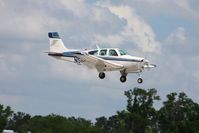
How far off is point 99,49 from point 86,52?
1418 mm

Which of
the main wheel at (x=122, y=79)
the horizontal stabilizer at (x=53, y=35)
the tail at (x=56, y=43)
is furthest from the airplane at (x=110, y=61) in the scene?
the horizontal stabilizer at (x=53, y=35)

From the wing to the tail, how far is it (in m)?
5.16

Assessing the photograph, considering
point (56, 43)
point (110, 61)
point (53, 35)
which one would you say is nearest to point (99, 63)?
point (110, 61)

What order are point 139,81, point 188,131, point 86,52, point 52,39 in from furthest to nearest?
point 188,131, point 52,39, point 86,52, point 139,81

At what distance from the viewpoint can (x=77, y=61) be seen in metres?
95.1

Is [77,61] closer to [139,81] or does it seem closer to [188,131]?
[139,81]

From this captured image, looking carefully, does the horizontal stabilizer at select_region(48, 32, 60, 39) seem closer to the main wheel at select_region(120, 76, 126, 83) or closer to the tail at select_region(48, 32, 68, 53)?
the tail at select_region(48, 32, 68, 53)

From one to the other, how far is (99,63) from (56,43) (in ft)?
30.7

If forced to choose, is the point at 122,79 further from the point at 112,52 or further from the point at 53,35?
the point at 53,35

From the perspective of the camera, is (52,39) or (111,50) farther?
(52,39)

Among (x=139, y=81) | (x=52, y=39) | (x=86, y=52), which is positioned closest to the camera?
(x=139, y=81)

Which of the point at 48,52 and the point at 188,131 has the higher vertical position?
the point at 188,131

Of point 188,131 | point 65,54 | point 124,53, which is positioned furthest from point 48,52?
point 188,131

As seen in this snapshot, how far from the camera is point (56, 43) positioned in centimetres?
10150
